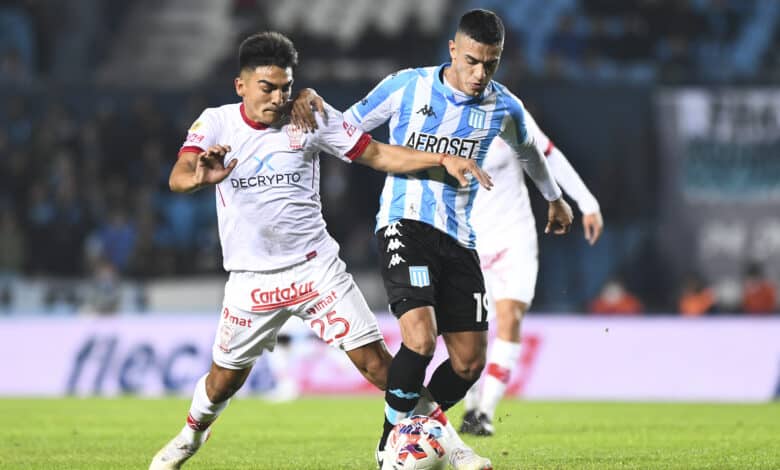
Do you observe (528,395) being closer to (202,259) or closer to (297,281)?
(202,259)

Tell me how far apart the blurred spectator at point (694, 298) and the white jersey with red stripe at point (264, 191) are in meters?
10.5

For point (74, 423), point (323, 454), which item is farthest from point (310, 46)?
point (323, 454)

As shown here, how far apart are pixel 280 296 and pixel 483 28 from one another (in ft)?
5.35

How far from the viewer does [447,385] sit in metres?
6.93

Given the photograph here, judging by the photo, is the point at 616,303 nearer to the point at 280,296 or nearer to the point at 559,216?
Result: the point at 559,216

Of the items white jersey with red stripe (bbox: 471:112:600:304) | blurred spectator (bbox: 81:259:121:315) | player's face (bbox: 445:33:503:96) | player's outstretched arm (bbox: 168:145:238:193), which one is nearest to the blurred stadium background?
blurred spectator (bbox: 81:259:121:315)

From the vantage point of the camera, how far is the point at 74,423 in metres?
10.7

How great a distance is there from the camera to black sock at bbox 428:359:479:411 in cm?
691

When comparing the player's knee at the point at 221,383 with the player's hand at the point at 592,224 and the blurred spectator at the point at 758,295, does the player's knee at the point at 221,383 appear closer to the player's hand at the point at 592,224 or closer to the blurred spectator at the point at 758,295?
the player's hand at the point at 592,224

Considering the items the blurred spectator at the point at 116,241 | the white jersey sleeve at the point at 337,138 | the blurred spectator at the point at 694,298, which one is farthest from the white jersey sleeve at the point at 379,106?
the blurred spectator at the point at 116,241

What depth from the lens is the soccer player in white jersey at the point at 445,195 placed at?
668 centimetres

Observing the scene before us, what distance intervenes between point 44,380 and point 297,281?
9.41 m

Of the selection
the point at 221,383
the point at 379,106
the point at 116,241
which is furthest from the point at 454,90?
the point at 116,241

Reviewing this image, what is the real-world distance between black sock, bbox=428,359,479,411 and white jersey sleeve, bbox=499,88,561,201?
44.8 inches
